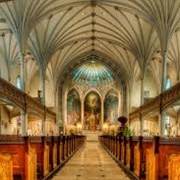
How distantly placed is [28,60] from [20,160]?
37233 millimetres

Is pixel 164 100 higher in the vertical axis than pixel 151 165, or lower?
higher

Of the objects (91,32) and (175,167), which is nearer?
(175,167)

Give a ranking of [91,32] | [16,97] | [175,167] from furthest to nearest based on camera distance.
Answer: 1. [91,32]
2. [16,97]
3. [175,167]

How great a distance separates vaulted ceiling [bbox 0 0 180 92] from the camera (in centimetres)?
2655

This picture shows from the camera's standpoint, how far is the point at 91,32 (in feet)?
137

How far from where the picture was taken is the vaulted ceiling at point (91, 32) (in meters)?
26.5

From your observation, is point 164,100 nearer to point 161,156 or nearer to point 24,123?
point 24,123

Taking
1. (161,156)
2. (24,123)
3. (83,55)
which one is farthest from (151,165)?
(83,55)

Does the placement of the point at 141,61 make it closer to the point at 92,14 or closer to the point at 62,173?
the point at 92,14

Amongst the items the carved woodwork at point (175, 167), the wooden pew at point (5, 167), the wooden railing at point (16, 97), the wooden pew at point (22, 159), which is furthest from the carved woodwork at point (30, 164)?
the wooden railing at point (16, 97)

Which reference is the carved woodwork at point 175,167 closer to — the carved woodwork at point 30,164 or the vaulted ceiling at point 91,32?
the carved woodwork at point 30,164

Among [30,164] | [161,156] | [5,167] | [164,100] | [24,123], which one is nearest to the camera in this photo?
[5,167]

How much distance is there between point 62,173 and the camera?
13.6 m

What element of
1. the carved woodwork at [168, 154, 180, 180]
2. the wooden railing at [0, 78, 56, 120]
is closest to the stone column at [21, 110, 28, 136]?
the wooden railing at [0, 78, 56, 120]
